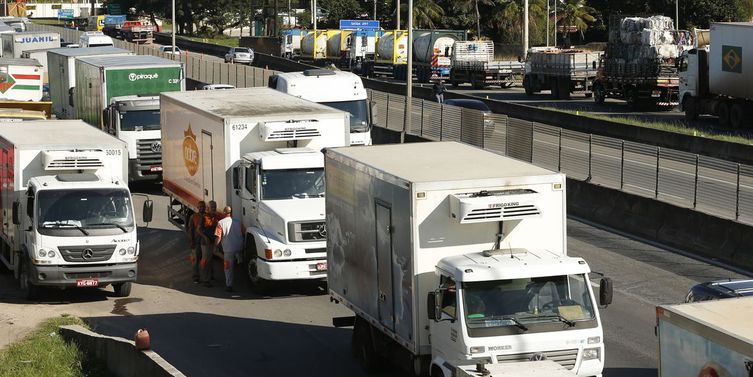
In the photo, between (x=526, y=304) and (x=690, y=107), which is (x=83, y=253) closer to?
(x=526, y=304)

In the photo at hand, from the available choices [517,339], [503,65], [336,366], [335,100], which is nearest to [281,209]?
[336,366]

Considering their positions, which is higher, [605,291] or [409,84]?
[409,84]

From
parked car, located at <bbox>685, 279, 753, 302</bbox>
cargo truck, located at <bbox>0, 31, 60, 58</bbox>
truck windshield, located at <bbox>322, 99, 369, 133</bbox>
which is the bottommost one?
parked car, located at <bbox>685, 279, 753, 302</bbox>

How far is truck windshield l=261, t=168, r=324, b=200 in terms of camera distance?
74.7 feet

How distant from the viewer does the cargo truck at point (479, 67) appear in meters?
72.9

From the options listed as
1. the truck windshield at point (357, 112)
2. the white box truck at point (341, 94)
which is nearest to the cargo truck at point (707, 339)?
the white box truck at point (341, 94)

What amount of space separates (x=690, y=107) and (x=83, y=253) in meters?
36.6

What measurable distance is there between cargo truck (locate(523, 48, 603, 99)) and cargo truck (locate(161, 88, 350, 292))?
132 ft

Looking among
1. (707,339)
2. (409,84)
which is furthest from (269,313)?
(409,84)

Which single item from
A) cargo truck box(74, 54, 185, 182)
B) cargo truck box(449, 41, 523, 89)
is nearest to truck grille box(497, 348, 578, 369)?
cargo truck box(74, 54, 185, 182)

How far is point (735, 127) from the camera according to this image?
5134 centimetres

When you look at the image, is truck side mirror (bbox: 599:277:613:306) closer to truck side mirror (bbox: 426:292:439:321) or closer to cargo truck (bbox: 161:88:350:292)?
truck side mirror (bbox: 426:292:439:321)

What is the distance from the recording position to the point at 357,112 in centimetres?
3372

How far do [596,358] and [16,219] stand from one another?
40.4 feet
